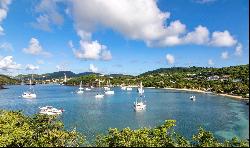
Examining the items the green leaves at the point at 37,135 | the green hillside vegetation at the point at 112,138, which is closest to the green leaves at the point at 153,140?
the green hillside vegetation at the point at 112,138

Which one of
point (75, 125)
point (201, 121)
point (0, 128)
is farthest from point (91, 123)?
point (0, 128)

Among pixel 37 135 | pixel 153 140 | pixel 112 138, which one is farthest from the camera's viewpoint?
pixel 37 135

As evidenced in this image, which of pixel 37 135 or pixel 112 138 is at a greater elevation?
pixel 112 138

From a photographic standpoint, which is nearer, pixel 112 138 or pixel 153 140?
pixel 153 140

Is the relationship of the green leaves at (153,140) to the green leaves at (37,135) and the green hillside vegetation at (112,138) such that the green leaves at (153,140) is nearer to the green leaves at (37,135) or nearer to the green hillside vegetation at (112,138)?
the green hillside vegetation at (112,138)

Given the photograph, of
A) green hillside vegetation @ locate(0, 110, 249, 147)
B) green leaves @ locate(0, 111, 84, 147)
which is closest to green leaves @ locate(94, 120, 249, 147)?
green hillside vegetation @ locate(0, 110, 249, 147)

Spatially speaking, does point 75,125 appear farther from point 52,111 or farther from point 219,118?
point 219,118

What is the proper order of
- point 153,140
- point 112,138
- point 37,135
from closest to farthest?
point 153,140 → point 112,138 → point 37,135

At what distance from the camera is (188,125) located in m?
102

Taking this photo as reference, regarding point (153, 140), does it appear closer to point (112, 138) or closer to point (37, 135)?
point (112, 138)

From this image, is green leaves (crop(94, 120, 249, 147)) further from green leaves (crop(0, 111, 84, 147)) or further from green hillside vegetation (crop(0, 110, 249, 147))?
green leaves (crop(0, 111, 84, 147))

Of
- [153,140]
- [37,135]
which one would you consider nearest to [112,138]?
[153,140]

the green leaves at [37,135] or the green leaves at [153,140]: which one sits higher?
the green leaves at [153,140]

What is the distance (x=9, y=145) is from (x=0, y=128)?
9.72 m
